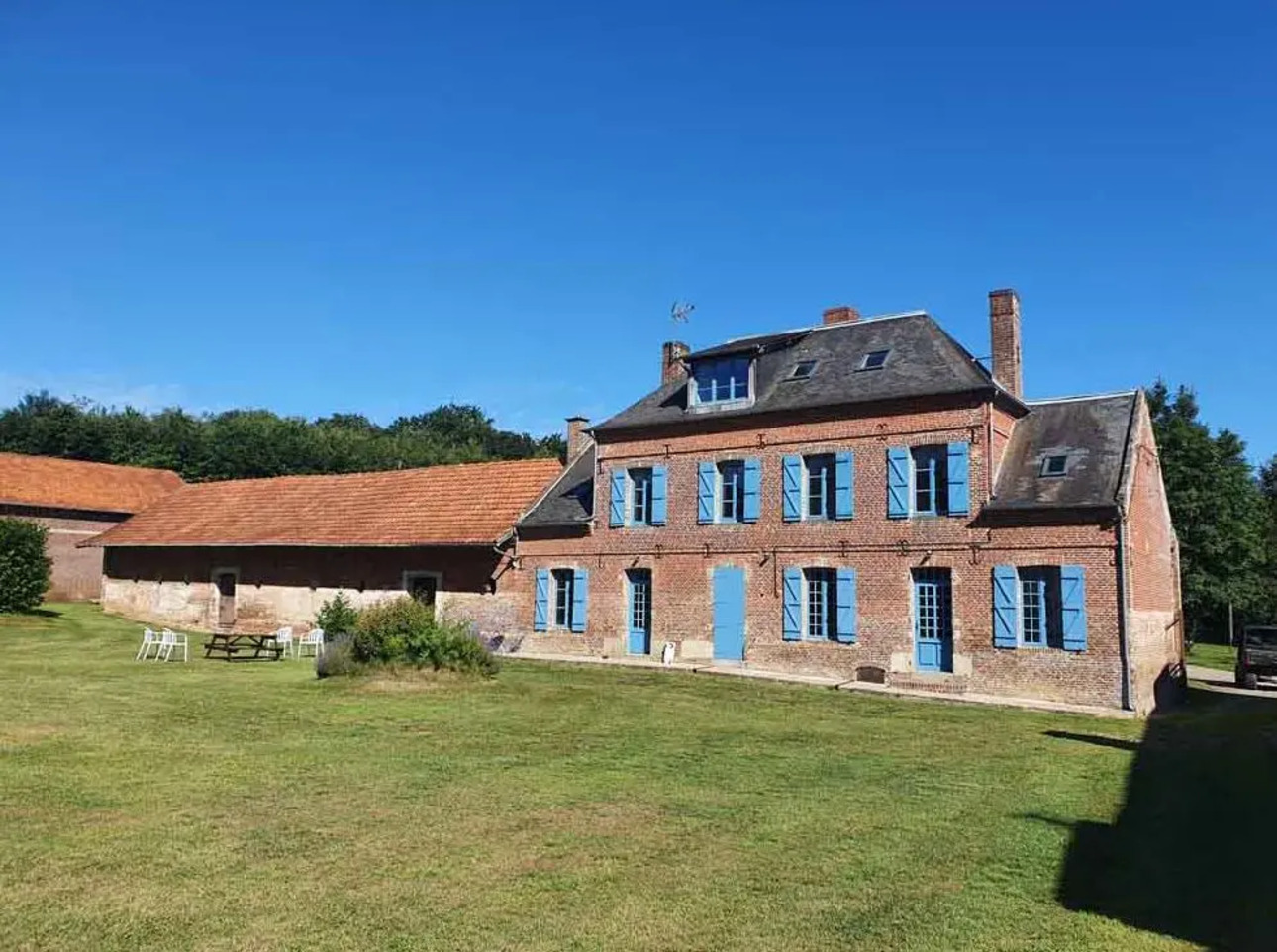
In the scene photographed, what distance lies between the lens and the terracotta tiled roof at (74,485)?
114ft

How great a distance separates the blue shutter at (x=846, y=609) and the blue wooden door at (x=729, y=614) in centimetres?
232

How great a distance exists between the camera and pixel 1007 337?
20062mm

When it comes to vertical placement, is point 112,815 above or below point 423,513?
below

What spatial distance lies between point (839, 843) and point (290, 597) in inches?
917

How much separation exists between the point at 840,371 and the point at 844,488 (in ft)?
9.52

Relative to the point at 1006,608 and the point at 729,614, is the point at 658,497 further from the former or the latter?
the point at 1006,608

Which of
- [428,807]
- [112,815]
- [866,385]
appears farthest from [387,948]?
[866,385]

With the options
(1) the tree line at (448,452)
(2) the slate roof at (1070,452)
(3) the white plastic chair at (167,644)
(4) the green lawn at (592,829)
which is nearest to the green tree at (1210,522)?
(1) the tree line at (448,452)

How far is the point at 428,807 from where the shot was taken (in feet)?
25.2

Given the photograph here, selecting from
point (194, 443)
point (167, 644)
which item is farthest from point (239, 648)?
point (194, 443)

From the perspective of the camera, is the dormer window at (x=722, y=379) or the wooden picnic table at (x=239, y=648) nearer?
the wooden picnic table at (x=239, y=648)

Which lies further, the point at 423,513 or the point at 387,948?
the point at 423,513

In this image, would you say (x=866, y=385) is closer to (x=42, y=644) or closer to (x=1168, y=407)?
(x=42, y=644)

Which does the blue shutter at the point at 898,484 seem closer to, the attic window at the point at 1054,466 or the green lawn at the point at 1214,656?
the attic window at the point at 1054,466
